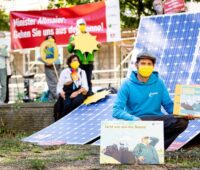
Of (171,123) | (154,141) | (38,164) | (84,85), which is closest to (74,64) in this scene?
(84,85)

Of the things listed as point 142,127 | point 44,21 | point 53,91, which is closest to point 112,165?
point 142,127

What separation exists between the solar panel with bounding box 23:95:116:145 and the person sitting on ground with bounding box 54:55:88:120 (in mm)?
163

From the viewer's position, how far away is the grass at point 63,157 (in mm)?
6688

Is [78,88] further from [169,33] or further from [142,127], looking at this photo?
[142,127]

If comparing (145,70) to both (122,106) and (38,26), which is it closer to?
(122,106)

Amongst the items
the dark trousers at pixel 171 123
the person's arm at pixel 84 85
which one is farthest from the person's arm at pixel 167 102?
the person's arm at pixel 84 85

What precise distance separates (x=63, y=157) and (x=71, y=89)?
2977 millimetres

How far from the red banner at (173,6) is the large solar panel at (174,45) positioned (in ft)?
3.48

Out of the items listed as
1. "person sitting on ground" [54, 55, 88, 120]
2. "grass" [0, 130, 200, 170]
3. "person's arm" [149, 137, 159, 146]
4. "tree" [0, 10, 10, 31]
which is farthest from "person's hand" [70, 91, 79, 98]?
"tree" [0, 10, 10, 31]

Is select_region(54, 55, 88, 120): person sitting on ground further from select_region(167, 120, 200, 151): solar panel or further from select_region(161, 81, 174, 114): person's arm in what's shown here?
select_region(161, 81, 174, 114): person's arm

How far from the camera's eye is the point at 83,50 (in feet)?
36.8

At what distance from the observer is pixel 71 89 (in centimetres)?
1038

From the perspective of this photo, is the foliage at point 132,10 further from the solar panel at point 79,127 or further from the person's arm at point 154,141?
the person's arm at point 154,141

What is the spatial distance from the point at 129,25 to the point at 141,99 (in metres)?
9.55
